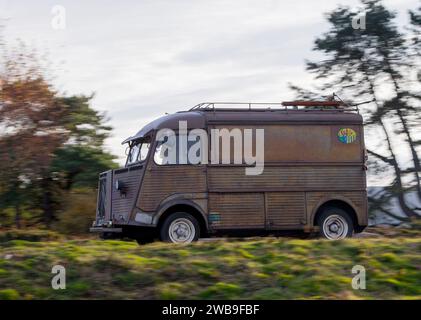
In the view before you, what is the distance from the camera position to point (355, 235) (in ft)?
51.7

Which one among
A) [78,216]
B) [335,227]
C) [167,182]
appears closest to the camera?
[167,182]

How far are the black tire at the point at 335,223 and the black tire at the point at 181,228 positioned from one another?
2624 millimetres

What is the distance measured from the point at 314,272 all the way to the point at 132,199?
5.48 meters

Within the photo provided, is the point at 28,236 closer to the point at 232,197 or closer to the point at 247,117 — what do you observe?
the point at 232,197

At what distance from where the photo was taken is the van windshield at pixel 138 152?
14.5 meters

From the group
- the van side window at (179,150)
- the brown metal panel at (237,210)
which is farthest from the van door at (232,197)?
the van side window at (179,150)

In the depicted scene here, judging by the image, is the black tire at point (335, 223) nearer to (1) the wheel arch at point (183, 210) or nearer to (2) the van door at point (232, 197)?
(2) the van door at point (232, 197)

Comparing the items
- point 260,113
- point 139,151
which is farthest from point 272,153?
point 139,151

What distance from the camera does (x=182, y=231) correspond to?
14.1 m

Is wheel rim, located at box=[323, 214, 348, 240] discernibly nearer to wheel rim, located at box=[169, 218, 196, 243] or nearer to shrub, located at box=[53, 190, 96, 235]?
wheel rim, located at box=[169, 218, 196, 243]

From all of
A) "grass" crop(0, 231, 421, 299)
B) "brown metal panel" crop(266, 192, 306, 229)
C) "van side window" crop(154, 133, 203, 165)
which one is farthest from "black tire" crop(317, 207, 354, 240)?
"grass" crop(0, 231, 421, 299)

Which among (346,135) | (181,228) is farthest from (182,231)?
(346,135)

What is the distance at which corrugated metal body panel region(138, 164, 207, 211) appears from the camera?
14.0m

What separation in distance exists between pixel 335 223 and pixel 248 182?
2073mm
